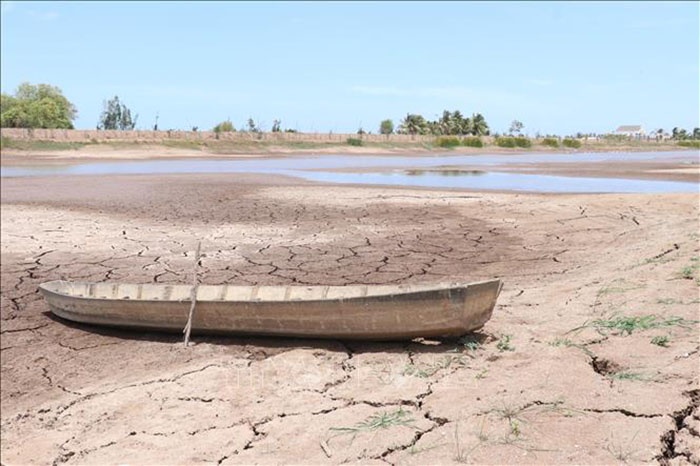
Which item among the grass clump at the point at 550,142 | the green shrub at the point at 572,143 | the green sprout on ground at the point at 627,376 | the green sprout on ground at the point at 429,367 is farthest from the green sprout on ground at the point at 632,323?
the grass clump at the point at 550,142

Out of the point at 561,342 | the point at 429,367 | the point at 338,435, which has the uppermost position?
the point at 561,342

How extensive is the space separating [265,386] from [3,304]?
3.63 metres

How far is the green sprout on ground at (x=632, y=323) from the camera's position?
4309 mm

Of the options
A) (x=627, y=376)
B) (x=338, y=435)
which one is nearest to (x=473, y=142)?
(x=627, y=376)

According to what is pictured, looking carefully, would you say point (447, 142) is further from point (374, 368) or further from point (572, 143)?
point (374, 368)

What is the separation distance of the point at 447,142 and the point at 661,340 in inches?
2176

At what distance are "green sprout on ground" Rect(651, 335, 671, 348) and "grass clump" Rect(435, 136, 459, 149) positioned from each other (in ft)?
180

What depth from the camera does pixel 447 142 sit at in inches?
2286

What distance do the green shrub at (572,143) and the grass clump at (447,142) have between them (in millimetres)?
13750

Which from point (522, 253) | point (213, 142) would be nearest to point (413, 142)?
point (213, 142)

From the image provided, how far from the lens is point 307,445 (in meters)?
3.29

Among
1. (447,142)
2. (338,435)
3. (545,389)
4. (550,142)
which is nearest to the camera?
(338,435)

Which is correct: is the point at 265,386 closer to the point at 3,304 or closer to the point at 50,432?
the point at 50,432

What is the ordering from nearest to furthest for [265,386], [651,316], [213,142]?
[265,386] < [651,316] < [213,142]
